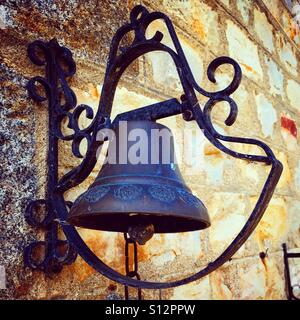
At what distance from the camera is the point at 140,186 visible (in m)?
0.79

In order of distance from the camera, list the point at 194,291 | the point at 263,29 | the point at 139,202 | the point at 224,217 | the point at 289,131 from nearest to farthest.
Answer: the point at 139,202, the point at 194,291, the point at 224,217, the point at 263,29, the point at 289,131

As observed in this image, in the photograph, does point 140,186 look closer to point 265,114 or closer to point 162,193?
point 162,193

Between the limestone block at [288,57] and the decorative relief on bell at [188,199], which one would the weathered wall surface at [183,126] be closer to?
the limestone block at [288,57]

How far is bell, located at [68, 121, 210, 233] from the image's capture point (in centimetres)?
76

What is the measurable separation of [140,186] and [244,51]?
1379mm

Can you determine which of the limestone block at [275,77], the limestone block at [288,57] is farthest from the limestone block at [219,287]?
the limestone block at [288,57]

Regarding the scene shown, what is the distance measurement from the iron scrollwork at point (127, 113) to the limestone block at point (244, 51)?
1.02 meters

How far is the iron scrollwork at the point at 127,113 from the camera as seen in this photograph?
2.30 feet

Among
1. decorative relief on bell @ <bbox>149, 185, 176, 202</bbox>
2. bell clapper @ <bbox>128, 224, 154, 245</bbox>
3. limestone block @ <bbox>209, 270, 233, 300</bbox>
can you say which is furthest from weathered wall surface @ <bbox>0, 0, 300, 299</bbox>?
decorative relief on bell @ <bbox>149, 185, 176, 202</bbox>

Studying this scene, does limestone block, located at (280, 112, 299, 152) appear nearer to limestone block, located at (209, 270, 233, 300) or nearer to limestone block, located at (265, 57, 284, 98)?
limestone block, located at (265, 57, 284, 98)

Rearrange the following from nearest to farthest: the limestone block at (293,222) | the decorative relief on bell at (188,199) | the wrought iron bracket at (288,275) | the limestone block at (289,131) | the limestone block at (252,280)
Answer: the decorative relief on bell at (188,199), the limestone block at (252,280), the wrought iron bracket at (288,275), the limestone block at (293,222), the limestone block at (289,131)

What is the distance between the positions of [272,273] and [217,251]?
49cm

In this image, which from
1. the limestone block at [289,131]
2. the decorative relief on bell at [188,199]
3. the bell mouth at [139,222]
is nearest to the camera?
the decorative relief on bell at [188,199]

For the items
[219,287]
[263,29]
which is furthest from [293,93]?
→ [219,287]
